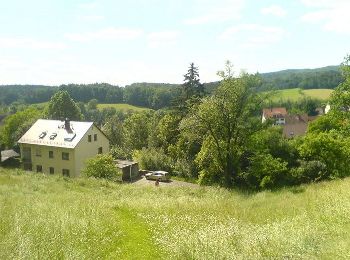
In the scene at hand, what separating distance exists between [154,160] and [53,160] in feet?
43.1

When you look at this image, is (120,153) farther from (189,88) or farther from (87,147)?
(189,88)

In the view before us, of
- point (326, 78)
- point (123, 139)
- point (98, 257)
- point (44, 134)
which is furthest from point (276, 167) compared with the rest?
point (326, 78)

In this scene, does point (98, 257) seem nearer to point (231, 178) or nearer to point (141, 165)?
point (231, 178)

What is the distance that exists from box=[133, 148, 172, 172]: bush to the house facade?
5.95 m

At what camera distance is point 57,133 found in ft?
160

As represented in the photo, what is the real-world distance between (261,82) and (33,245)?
26.5 m

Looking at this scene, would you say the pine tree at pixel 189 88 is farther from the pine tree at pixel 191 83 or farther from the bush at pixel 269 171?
the bush at pixel 269 171

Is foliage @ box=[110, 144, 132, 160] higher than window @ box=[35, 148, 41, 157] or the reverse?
the reverse

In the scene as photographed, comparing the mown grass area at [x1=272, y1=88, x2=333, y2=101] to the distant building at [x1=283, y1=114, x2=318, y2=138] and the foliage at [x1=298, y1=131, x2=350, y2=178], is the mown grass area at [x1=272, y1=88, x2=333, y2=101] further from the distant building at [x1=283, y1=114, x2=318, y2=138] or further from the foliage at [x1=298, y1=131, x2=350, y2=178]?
the foliage at [x1=298, y1=131, x2=350, y2=178]

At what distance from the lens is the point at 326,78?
18288cm

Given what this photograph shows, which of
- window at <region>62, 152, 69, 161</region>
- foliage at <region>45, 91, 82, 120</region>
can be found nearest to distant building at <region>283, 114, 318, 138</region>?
foliage at <region>45, 91, 82, 120</region>

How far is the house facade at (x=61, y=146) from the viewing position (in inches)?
1834

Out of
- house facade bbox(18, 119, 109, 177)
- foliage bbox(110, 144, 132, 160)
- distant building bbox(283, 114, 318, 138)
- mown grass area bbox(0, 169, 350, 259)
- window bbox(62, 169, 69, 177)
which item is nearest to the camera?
mown grass area bbox(0, 169, 350, 259)

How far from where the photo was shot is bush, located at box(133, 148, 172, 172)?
49.4 metres
